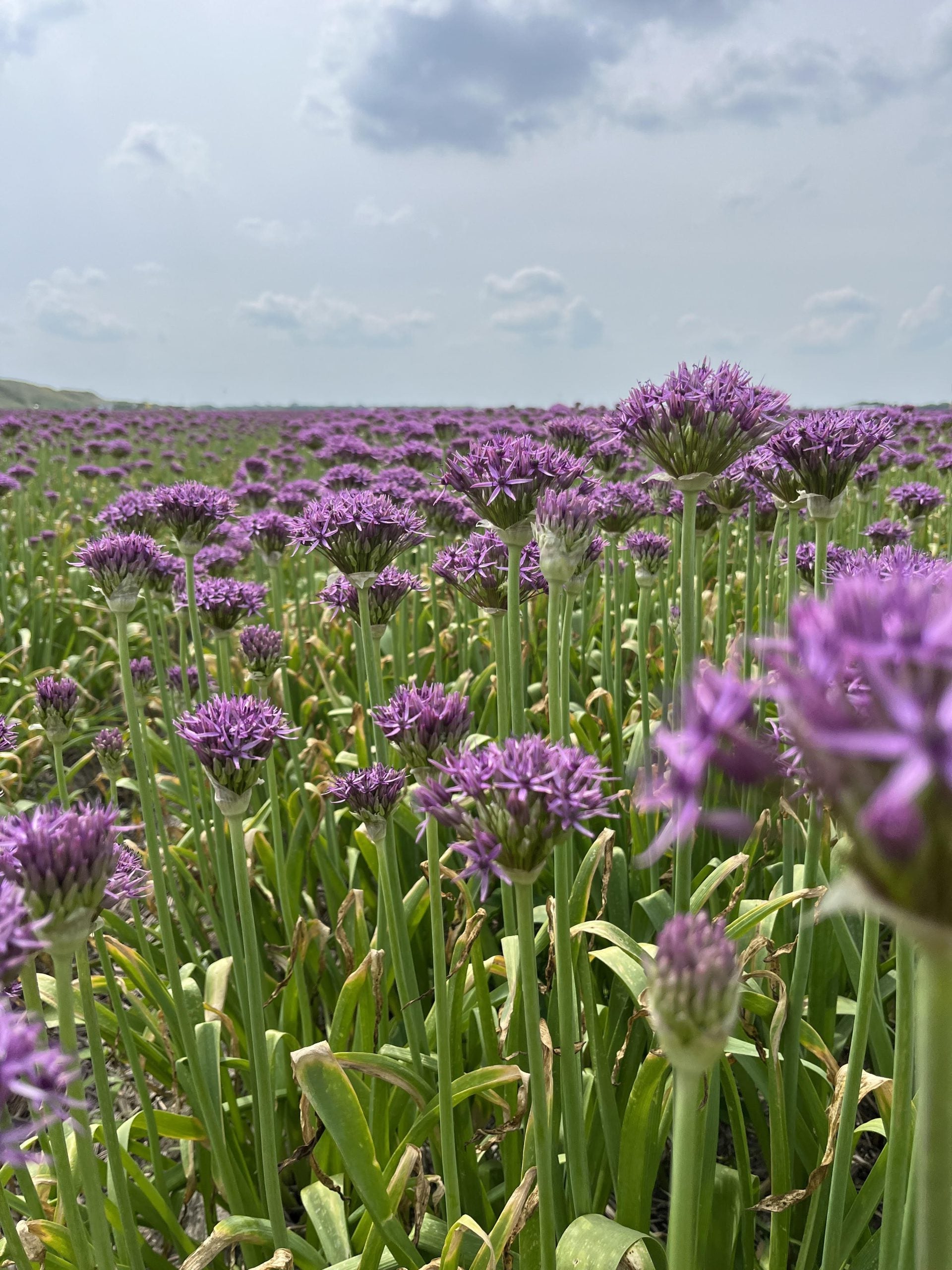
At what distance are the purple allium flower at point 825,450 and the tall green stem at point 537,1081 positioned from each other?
156 centimetres

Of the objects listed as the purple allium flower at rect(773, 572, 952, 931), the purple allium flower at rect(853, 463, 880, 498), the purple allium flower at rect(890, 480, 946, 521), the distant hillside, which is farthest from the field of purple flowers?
the distant hillside

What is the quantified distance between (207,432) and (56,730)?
24.1 metres

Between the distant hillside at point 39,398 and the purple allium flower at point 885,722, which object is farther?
the distant hillside at point 39,398

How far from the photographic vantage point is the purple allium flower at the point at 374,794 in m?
2.40

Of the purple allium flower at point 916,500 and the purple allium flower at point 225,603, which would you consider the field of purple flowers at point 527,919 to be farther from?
the purple allium flower at point 916,500

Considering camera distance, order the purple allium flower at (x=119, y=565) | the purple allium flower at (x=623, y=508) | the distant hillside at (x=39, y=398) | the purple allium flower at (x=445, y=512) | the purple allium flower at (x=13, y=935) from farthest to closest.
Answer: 1. the distant hillside at (x=39, y=398)
2. the purple allium flower at (x=445, y=512)
3. the purple allium flower at (x=623, y=508)
4. the purple allium flower at (x=119, y=565)
5. the purple allium flower at (x=13, y=935)

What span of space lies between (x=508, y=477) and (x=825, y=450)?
0.91 meters

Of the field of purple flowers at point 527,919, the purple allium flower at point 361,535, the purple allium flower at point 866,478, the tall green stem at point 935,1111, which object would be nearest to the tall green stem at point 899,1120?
the field of purple flowers at point 527,919

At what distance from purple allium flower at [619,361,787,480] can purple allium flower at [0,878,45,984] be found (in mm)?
1744

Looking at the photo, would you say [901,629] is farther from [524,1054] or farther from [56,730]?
[56,730]

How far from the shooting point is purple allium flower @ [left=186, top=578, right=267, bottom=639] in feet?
12.7

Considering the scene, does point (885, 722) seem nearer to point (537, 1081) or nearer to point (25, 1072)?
point (25, 1072)

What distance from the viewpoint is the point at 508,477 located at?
234 centimetres

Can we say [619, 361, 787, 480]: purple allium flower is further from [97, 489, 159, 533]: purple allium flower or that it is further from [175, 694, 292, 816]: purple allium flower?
[97, 489, 159, 533]: purple allium flower
